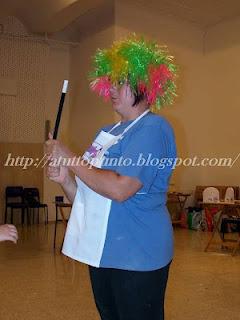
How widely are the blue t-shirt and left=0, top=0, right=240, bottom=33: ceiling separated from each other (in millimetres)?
6510

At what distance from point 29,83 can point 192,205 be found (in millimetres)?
4282

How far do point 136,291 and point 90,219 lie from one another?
0.92 feet

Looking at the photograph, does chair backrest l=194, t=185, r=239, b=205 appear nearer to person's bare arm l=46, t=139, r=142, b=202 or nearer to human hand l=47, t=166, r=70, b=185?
human hand l=47, t=166, r=70, b=185

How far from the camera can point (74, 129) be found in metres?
9.53

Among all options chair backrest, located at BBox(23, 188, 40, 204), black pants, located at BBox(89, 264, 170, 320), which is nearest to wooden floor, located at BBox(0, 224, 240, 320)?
black pants, located at BBox(89, 264, 170, 320)

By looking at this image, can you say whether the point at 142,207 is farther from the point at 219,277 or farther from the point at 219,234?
the point at 219,234

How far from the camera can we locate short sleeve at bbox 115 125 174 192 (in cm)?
136

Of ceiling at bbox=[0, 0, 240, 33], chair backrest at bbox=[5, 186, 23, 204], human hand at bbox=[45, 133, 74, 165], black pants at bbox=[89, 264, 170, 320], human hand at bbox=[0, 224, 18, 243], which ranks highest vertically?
ceiling at bbox=[0, 0, 240, 33]

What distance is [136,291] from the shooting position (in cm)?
141

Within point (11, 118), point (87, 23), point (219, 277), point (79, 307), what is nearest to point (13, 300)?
point (79, 307)

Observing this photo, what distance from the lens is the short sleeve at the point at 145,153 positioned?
4.48ft

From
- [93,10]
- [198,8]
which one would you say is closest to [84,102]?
[93,10]

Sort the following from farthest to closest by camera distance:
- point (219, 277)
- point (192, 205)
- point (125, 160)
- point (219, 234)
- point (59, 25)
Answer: point (192, 205) → point (59, 25) → point (219, 234) → point (219, 277) → point (125, 160)

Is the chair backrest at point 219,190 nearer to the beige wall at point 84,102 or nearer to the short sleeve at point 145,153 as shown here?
the beige wall at point 84,102
